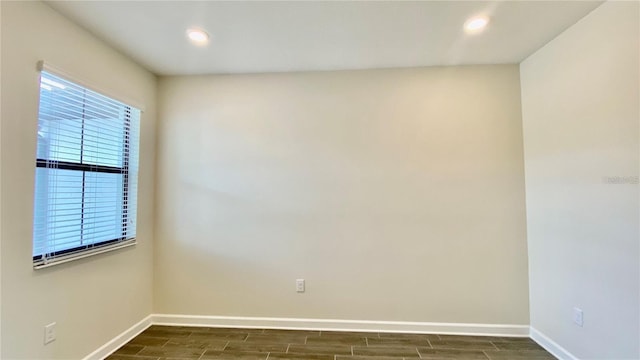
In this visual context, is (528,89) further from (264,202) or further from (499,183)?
(264,202)

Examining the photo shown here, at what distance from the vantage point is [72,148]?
211 centimetres

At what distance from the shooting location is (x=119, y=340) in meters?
2.54

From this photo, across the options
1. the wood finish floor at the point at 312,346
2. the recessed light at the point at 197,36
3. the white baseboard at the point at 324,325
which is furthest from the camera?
the white baseboard at the point at 324,325

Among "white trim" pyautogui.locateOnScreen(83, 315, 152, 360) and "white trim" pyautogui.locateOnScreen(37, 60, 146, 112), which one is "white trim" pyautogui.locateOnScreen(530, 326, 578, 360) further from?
"white trim" pyautogui.locateOnScreen(37, 60, 146, 112)

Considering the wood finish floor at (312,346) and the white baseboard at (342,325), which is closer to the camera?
the wood finish floor at (312,346)

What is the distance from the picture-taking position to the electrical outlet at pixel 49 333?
192 centimetres

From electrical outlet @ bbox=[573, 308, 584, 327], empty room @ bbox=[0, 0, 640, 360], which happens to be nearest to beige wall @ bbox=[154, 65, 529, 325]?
empty room @ bbox=[0, 0, 640, 360]

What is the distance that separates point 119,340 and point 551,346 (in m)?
3.47

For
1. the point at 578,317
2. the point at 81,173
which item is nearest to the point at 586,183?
the point at 578,317

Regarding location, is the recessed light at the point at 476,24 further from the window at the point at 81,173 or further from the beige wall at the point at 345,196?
the window at the point at 81,173

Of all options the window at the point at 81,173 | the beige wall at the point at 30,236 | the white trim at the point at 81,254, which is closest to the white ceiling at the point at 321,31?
the beige wall at the point at 30,236

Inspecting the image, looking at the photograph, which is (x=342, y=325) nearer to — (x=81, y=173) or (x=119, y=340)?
(x=119, y=340)

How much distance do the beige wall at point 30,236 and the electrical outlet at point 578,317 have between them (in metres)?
3.50

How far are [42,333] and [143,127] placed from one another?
68.2 inches
